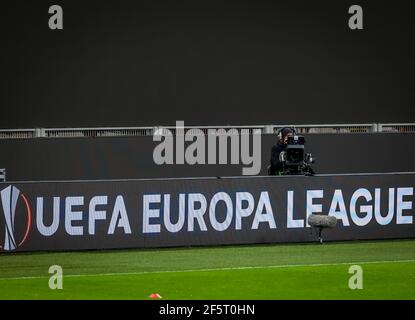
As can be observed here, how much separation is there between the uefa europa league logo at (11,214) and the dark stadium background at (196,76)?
4910 mm

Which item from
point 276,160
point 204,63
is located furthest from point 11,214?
point 204,63

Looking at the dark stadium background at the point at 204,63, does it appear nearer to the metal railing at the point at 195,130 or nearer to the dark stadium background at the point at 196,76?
the dark stadium background at the point at 196,76

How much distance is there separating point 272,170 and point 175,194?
11.3 feet

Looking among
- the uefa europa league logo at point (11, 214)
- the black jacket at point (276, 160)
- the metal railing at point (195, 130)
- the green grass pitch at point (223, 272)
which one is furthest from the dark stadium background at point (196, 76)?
the green grass pitch at point (223, 272)

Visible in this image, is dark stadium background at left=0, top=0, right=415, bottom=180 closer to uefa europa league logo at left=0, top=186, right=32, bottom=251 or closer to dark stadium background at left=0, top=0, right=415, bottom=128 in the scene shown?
dark stadium background at left=0, top=0, right=415, bottom=128

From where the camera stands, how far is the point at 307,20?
2452 cm

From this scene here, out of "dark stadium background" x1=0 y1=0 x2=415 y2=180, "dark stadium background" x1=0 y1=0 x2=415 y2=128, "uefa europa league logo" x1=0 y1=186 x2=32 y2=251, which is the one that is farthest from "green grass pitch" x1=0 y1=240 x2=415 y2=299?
"dark stadium background" x1=0 y1=0 x2=415 y2=128

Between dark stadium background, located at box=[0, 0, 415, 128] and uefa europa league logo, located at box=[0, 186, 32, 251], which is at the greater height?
dark stadium background, located at box=[0, 0, 415, 128]

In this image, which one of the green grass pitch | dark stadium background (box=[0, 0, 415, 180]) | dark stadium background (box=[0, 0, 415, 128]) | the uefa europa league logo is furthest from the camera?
dark stadium background (box=[0, 0, 415, 128])

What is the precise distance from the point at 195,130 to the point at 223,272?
781 centimetres

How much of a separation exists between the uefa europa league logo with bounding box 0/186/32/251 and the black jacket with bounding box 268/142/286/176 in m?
5.38

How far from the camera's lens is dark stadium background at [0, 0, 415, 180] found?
22719mm
